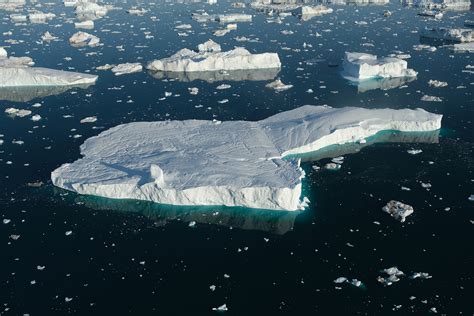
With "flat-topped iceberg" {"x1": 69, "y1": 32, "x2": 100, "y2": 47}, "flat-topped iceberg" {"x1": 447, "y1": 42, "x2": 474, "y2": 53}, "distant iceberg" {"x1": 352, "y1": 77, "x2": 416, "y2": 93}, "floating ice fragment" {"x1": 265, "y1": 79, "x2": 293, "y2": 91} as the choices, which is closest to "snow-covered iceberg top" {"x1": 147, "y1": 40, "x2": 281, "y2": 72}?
"floating ice fragment" {"x1": 265, "y1": 79, "x2": 293, "y2": 91}

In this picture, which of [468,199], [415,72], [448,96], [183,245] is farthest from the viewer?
[415,72]

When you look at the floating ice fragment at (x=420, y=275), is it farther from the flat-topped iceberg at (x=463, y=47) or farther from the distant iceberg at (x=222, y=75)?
the flat-topped iceberg at (x=463, y=47)

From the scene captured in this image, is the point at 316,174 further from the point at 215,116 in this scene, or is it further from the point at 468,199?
the point at 215,116

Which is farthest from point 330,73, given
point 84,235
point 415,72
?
point 84,235

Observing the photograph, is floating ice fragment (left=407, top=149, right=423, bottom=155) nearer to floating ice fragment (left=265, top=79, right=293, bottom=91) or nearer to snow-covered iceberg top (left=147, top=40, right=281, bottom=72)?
floating ice fragment (left=265, top=79, right=293, bottom=91)

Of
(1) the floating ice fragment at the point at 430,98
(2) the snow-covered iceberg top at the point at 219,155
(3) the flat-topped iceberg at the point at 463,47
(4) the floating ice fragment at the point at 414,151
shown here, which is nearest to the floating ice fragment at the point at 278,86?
(2) the snow-covered iceberg top at the point at 219,155

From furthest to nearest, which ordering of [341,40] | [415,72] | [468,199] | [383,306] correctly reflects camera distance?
[341,40], [415,72], [468,199], [383,306]
